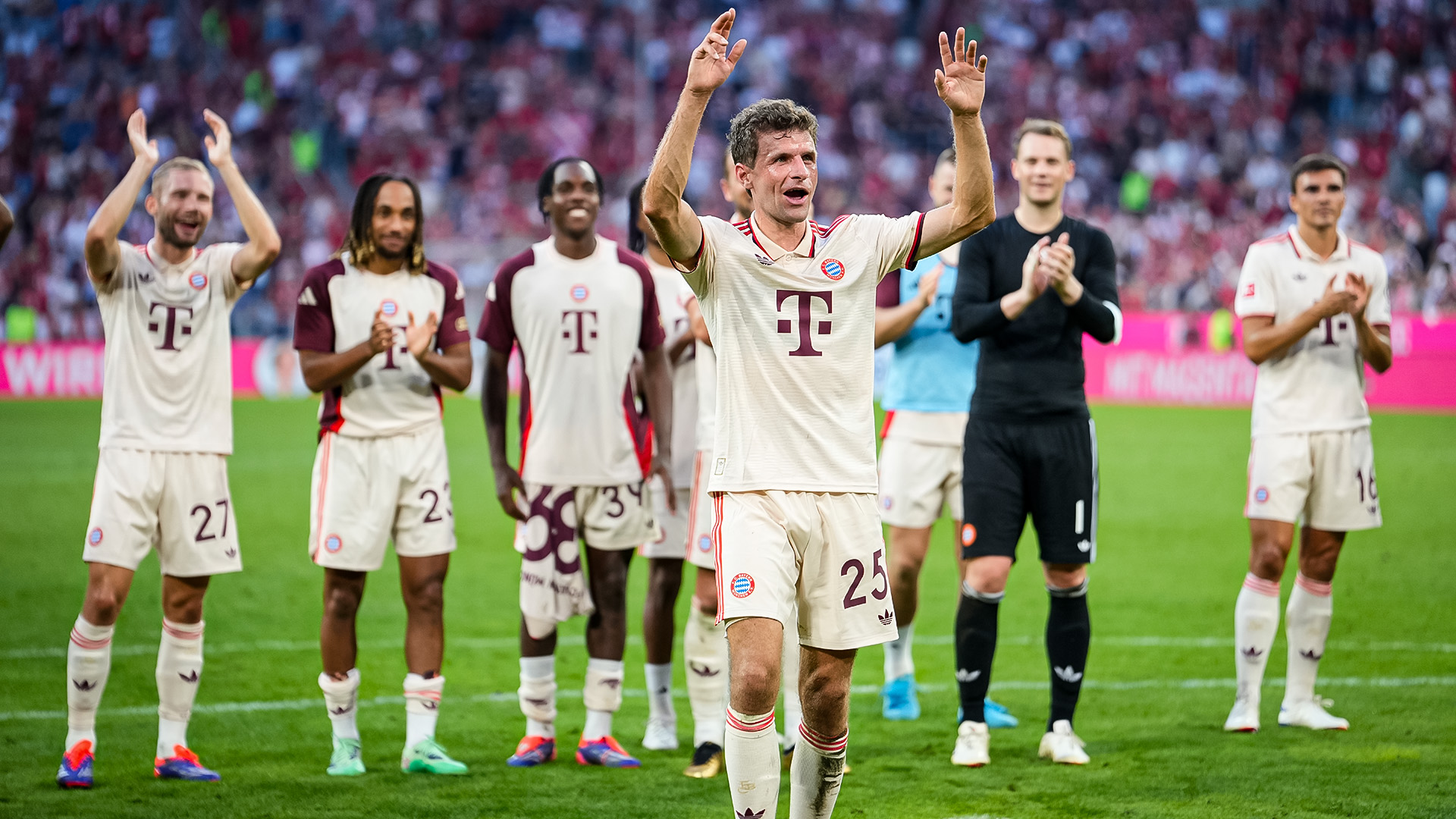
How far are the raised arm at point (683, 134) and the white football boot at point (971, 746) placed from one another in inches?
113

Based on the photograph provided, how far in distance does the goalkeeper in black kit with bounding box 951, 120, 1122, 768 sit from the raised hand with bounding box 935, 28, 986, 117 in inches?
64.4

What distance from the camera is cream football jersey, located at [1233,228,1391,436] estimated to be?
6754mm

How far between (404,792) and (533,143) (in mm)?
29107

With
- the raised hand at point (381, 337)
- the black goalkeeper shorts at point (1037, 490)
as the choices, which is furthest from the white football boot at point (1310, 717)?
the raised hand at point (381, 337)

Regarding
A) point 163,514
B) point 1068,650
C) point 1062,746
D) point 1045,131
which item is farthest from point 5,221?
point 1062,746

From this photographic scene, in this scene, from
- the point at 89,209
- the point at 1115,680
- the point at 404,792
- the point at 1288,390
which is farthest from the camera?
the point at 89,209

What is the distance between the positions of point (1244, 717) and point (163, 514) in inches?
193

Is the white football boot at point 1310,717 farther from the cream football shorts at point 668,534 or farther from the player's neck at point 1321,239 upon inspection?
the cream football shorts at point 668,534

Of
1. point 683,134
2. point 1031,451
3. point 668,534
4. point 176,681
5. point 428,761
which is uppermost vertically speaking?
point 683,134

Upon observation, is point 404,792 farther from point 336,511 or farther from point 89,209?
point 89,209

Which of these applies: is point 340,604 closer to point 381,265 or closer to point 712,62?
point 381,265

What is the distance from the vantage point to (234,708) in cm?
721

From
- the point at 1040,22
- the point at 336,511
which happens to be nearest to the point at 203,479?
the point at 336,511

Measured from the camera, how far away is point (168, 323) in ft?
20.2
